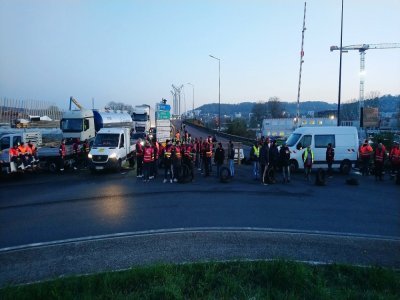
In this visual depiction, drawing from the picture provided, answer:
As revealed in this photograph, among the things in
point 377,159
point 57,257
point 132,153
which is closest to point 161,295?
point 57,257

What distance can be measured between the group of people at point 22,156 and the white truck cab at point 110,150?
111 inches

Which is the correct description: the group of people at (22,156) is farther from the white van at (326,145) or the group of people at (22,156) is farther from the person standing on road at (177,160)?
the white van at (326,145)

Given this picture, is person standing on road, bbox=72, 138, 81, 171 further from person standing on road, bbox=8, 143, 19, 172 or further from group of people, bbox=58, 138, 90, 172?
person standing on road, bbox=8, 143, 19, 172

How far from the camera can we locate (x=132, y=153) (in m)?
22.2

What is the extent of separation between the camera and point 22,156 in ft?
54.6

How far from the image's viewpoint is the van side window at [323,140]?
17969mm

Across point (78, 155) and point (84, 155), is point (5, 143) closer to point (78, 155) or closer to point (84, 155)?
point (78, 155)

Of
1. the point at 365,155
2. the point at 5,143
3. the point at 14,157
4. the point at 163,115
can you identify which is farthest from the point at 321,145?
the point at 5,143

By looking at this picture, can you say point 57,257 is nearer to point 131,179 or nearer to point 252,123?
point 131,179

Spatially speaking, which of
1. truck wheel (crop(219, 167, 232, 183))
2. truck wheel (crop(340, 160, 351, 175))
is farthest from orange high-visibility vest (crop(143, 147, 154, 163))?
truck wheel (crop(340, 160, 351, 175))

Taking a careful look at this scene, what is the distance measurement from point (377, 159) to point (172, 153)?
31.4 ft

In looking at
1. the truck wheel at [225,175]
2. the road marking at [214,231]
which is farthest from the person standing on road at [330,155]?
the road marking at [214,231]

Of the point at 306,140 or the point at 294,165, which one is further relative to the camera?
the point at 294,165

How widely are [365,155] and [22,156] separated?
56.3ft
